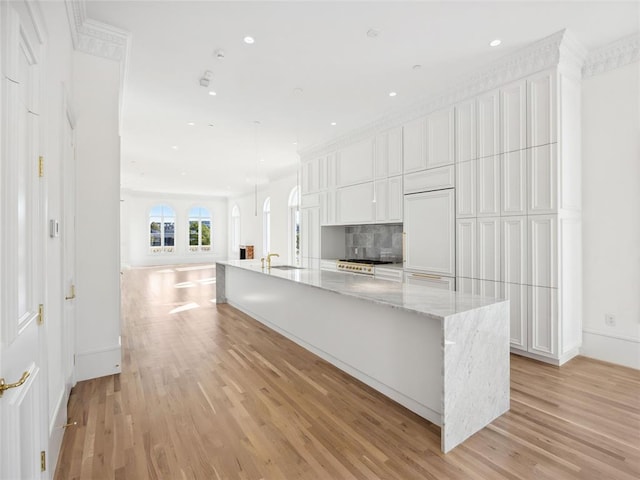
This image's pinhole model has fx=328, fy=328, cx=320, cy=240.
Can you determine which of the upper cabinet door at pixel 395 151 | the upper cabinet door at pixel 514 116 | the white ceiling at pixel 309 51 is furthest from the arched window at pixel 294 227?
the upper cabinet door at pixel 514 116

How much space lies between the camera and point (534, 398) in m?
2.63

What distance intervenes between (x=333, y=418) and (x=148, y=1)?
3507 millimetres

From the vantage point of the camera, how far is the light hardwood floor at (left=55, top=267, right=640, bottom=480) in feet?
6.08

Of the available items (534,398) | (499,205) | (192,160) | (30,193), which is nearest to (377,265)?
(499,205)

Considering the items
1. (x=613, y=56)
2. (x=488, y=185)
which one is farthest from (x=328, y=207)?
(x=613, y=56)

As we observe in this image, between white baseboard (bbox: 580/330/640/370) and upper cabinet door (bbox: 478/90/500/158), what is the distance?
2.21 m

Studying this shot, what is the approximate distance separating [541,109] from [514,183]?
755 mm

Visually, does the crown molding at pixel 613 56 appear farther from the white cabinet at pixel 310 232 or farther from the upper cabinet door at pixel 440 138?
the white cabinet at pixel 310 232

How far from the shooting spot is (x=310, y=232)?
6.98m

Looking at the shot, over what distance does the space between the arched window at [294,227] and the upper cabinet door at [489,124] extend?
6.11m

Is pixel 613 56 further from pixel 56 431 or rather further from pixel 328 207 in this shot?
pixel 56 431

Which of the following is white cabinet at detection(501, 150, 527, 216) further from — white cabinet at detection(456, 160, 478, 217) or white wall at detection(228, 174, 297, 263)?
white wall at detection(228, 174, 297, 263)

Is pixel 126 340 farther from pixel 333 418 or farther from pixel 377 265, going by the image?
pixel 377 265

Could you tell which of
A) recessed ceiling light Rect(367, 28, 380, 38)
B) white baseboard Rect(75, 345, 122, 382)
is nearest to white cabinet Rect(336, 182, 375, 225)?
recessed ceiling light Rect(367, 28, 380, 38)
